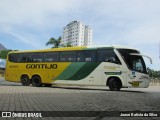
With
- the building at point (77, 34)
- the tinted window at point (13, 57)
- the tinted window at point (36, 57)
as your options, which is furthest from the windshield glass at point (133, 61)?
the building at point (77, 34)

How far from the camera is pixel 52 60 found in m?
26.6

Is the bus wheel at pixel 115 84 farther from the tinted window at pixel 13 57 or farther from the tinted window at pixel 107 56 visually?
the tinted window at pixel 13 57

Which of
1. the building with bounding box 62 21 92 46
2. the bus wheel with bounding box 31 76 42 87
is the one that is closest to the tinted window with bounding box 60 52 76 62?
the bus wheel with bounding box 31 76 42 87

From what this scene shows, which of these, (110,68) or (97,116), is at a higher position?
(110,68)

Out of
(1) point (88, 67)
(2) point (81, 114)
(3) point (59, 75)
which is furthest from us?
(3) point (59, 75)

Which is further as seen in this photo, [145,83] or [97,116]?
[145,83]

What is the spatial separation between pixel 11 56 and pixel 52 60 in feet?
16.0

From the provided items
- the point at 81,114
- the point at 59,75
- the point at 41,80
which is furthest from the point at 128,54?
the point at 81,114

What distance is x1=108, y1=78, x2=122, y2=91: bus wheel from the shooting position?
23.0m

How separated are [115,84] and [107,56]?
194 centimetres

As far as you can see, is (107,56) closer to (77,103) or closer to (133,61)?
(133,61)

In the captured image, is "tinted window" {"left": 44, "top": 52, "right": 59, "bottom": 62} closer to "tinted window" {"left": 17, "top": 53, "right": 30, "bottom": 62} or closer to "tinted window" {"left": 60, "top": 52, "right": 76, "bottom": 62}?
"tinted window" {"left": 60, "top": 52, "right": 76, "bottom": 62}

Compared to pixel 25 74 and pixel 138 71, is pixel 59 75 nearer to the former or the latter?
pixel 25 74

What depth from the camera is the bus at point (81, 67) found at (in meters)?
22.7
